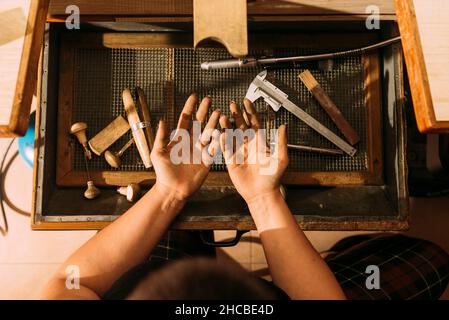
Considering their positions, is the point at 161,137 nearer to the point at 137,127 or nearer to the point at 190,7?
the point at 137,127

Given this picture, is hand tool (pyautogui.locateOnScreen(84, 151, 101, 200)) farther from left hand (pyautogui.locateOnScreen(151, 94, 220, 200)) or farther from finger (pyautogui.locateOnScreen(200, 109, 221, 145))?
finger (pyautogui.locateOnScreen(200, 109, 221, 145))

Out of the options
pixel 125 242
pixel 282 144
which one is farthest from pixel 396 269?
pixel 125 242

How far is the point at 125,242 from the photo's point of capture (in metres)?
0.96

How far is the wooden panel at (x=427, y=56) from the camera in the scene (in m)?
0.74

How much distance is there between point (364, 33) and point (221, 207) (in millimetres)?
667

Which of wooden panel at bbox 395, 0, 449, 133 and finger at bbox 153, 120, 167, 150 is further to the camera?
finger at bbox 153, 120, 167, 150

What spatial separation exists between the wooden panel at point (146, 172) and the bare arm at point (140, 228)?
0.10m

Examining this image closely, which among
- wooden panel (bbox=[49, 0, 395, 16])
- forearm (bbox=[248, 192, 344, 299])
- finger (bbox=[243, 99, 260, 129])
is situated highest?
wooden panel (bbox=[49, 0, 395, 16])

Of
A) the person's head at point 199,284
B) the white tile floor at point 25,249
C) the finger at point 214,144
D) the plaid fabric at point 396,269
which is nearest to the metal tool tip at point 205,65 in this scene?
the finger at point 214,144

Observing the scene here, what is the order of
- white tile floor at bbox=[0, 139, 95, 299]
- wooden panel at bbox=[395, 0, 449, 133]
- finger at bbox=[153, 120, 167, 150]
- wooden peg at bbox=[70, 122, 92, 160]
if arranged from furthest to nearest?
1. white tile floor at bbox=[0, 139, 95, 299]
2. wooden peg at bbox=[70, 122, 92, 160]
3. finger at bbox=[153, 120, 167, 150]
4. wooden panel at bbox=[395, 0, 449, 133]

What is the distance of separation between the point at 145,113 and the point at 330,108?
1.78 feet

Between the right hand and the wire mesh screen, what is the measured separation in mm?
94

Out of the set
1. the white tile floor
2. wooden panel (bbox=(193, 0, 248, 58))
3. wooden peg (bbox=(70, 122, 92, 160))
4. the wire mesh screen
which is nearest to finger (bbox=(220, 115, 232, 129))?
the wire mesh screen

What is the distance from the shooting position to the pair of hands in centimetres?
99
